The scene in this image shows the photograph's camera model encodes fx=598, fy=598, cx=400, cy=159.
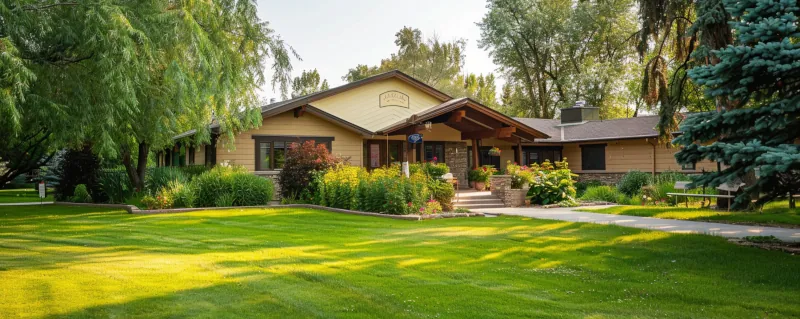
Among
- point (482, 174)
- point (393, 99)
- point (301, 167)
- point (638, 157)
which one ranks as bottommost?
point (482, 174)

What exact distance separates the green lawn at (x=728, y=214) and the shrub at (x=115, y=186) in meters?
15.3

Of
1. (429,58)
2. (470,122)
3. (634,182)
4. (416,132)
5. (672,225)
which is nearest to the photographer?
(672,225)

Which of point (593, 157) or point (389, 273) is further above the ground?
point (593, 157)

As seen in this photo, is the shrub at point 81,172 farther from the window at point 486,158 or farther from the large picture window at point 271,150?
the window at point 486,158

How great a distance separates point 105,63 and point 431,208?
28.4 ft

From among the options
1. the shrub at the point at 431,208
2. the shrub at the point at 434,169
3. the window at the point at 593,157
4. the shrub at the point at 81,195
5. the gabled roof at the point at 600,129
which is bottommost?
the shrub at the point at 431,208

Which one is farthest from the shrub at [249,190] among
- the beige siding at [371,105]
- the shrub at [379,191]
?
the beige siding at [371,105]

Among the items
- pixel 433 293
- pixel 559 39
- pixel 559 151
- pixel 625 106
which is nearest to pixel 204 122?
pixel 433 293

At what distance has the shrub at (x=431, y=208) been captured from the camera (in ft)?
50.6

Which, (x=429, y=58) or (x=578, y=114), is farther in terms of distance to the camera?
(x=429, y=58)

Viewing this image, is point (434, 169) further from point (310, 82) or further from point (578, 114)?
point (310, 82)

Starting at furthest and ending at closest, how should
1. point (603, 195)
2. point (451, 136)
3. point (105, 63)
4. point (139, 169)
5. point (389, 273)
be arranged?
1. point (451, 136)
2. point (603, 195)
3. point (139, 169)
4. point (105, 63)
5. point (389, 273)

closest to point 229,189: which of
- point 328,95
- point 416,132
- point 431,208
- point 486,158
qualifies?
point 431,208

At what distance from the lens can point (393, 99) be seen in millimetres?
25109
